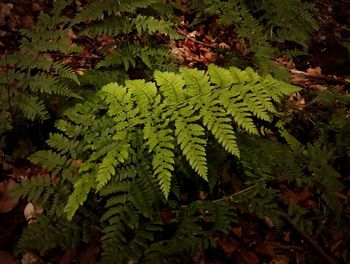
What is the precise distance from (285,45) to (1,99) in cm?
385

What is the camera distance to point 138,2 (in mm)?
3078

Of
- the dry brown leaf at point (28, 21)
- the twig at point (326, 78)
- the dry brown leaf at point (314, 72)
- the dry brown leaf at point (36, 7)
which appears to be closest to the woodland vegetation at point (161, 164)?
the twig at point (326, 78)

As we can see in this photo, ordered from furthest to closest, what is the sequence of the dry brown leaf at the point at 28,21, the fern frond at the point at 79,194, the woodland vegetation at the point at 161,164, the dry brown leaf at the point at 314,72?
the dry brown leaf at the point at 314,72, the dry brown leaf at the point at 28,21, the woodland vegetation at the point at 161,164, the fern frond at the point at 79,194

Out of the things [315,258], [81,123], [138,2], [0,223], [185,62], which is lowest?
[315,258]

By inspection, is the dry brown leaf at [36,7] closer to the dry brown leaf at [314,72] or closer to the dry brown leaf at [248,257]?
the dry brown leaf at [314,72]

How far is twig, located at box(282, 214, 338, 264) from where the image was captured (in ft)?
8.58

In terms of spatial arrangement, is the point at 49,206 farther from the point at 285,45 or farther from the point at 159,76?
the point at 285,45

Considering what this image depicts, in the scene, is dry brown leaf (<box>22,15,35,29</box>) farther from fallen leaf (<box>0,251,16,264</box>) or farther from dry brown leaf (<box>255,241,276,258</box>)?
dry brown leaf (<box>255,241,276,258</box>)

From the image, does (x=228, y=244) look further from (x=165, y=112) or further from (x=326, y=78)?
(x=326, y=78)

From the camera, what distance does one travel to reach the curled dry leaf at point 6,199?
8.60ft

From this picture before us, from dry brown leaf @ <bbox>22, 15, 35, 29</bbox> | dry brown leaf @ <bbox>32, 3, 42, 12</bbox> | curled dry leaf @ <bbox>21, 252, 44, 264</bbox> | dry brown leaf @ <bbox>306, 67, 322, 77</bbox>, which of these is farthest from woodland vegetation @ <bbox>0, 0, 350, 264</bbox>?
A: dry brown leaf @ <bbox>32, 3, 42, 12</bbox>

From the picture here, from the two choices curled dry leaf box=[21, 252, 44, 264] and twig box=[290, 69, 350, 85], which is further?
twig box=[290, 69, 350, 85]

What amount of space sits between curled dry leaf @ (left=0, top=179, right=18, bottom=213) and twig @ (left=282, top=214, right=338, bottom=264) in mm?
2204

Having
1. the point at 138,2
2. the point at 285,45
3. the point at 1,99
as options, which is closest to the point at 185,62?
the point at 138,2
